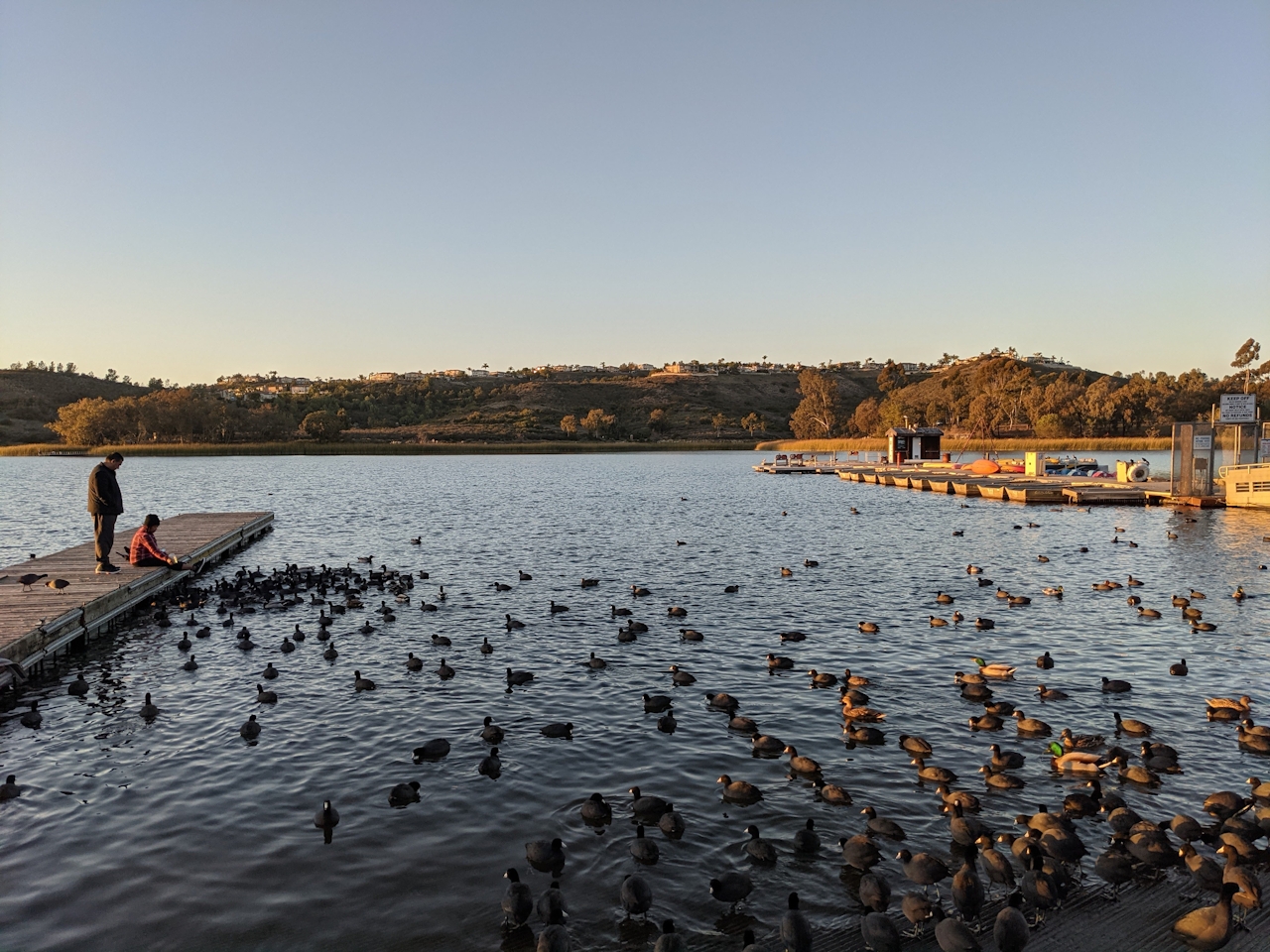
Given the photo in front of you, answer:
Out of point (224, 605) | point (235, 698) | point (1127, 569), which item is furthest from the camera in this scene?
point (1127, 569)

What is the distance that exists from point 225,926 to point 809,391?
178 m

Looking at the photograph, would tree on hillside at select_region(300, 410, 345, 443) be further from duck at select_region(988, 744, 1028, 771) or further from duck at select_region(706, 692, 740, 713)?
duck at select_region(988, 744, 1028, 771)

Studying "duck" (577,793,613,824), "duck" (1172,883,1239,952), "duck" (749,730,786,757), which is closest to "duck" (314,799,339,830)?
"duck" (577,793,613,824)

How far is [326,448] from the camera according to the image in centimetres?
16112

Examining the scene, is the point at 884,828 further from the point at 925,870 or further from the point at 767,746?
the point at 767,746

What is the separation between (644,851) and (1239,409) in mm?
58892

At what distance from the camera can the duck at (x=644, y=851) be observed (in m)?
11.8

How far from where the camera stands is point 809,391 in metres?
182

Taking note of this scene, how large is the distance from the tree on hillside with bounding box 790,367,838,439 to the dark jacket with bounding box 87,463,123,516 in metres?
161

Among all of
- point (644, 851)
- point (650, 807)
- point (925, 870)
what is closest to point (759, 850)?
point (644, 851)

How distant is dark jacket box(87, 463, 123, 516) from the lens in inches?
1045

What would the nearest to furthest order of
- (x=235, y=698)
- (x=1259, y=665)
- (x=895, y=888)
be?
(x=895, y=888)
(x=235, y=698)
(x=1259, y=665)

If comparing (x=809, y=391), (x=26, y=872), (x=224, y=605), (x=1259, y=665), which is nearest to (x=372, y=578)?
(x=224, y=605)

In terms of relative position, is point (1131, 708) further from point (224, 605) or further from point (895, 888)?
point (224, 605)
